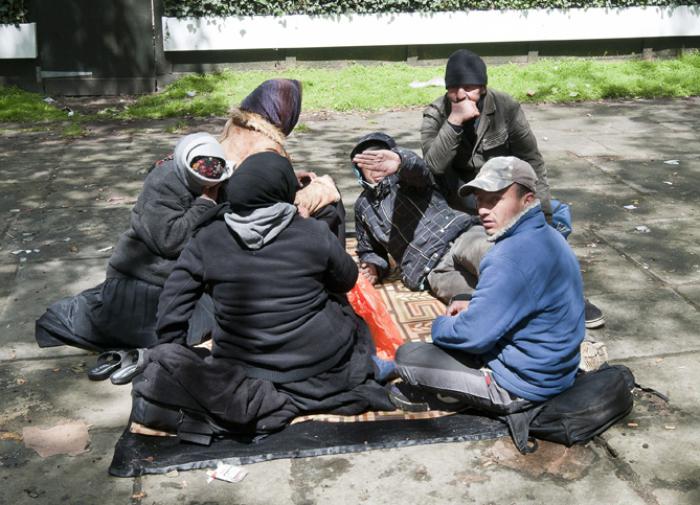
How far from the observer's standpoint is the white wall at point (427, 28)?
1248cm

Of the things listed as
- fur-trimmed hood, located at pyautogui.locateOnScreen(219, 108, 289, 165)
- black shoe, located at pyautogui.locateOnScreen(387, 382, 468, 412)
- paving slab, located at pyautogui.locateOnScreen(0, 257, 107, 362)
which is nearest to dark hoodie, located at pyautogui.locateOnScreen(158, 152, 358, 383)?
black shoe, located at pyautogui.locateOnScreen(387, 382, 468, 412)

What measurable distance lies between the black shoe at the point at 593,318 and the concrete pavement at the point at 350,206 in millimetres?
71

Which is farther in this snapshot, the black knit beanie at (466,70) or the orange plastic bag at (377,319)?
the black knit beanie at (466,70)

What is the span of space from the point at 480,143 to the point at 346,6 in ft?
25.3

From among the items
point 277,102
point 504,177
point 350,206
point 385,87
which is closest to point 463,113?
point 277,102

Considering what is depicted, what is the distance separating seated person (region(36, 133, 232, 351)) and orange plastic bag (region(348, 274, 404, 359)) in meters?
0.86

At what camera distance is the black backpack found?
12.8 ft

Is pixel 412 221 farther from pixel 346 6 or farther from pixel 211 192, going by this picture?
pixel 346 6

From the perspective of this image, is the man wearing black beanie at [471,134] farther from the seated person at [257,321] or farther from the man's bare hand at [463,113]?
the seated person at [257,321]

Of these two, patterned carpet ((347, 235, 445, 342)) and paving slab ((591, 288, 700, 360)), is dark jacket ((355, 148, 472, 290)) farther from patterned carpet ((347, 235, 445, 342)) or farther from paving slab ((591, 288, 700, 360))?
paving slab ((591, 288, 700, 360))

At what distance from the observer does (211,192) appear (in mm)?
4664

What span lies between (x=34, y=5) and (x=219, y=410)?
9595mm

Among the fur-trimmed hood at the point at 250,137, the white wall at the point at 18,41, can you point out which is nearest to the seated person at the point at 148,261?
the fur-trimmed hood at the point at 250,137

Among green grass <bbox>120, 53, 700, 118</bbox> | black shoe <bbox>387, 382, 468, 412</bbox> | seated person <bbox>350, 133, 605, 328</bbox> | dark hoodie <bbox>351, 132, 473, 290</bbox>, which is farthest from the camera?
green grass <bbox>120, 53, 700, 118</bbox>
